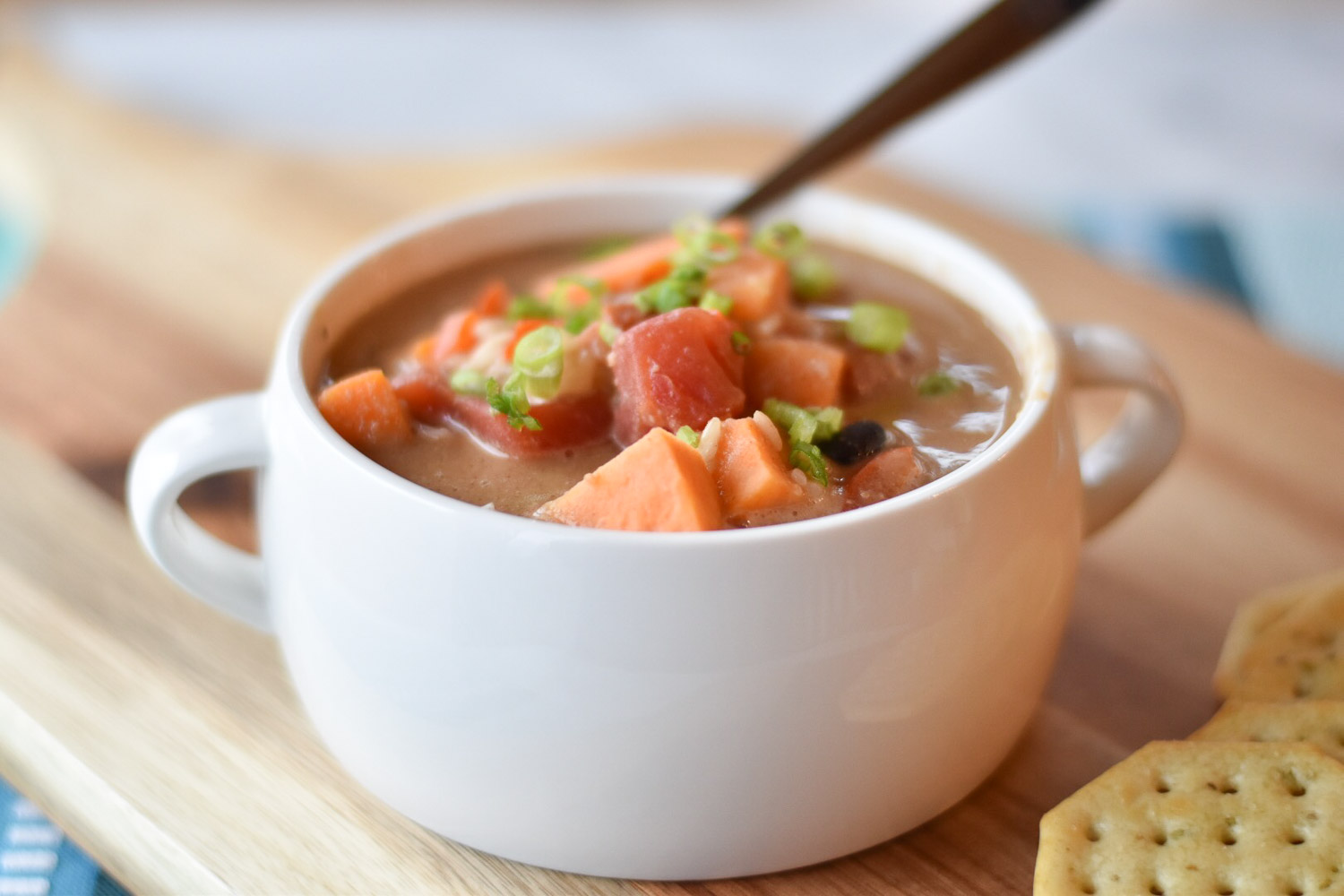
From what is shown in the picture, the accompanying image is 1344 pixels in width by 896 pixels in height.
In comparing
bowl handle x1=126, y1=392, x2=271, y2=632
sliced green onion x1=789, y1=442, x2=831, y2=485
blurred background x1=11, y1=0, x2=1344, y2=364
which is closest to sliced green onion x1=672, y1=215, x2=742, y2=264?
sliced green onion x1=789, y1=442, x2=831, y2=485

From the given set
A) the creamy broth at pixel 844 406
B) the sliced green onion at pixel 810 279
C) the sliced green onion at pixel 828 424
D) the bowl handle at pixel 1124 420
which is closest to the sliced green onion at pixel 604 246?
the creamy broth at pixel 844 406

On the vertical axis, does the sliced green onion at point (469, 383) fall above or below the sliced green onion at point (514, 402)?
below

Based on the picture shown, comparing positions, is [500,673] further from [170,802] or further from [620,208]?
[620,208]

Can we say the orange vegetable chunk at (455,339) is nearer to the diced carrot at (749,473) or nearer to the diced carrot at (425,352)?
the diced carrot at (425,352)

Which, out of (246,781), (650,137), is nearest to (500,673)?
(246,781)

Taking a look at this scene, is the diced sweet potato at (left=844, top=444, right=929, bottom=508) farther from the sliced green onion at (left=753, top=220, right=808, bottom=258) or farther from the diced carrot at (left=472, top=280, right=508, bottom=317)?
the diced carrot at (left=472, top=280, right=508, bottom=317)

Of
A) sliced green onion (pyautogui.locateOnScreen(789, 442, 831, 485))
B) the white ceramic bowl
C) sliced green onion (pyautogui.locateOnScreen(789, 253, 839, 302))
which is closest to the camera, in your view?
the white ceramic bowl
